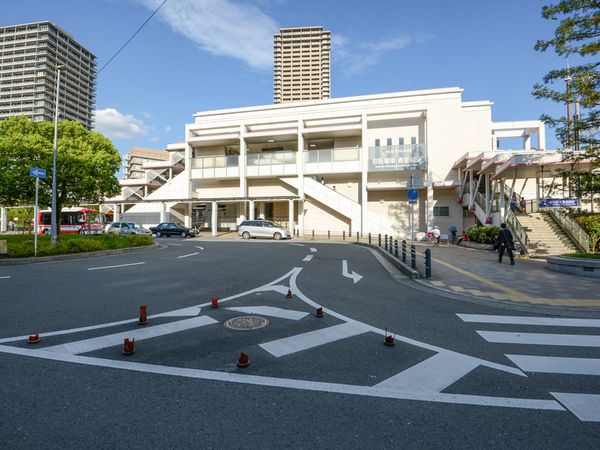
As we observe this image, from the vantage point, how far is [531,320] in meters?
5.09

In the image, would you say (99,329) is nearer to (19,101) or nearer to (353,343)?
(353,343)

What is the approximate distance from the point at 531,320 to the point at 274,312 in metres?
4.38

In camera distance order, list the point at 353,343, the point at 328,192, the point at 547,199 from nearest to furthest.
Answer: the point at 353,343
the point at 547,199
the point at 328,192

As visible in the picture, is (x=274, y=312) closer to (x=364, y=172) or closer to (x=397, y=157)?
(x=364, y=172)

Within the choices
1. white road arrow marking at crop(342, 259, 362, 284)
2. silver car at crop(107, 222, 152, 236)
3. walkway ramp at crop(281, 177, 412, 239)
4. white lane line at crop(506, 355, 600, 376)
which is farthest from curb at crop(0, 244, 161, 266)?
walkway ramp at crop(281, 177, 412, 239)

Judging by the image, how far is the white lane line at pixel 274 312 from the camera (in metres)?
4.96

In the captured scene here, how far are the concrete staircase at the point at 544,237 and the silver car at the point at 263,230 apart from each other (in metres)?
16.4

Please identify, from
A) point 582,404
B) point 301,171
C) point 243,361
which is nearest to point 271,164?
point 301,171

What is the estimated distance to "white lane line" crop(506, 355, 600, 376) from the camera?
324 cm

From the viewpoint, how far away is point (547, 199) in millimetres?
15102

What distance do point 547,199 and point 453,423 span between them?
1729 cm

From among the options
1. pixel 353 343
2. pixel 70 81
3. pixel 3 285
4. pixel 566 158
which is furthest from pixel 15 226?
pixel 70 81

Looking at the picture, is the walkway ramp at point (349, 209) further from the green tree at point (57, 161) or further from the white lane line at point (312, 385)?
the white lane line at point (312, 385)

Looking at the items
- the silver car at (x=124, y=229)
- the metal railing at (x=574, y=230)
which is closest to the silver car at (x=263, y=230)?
the silver car at (x=124, y=229)
